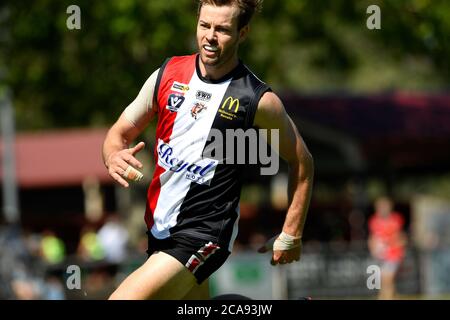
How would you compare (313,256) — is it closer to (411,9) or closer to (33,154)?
(411,9)

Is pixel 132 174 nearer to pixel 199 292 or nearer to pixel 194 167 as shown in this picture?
pixel 194 167

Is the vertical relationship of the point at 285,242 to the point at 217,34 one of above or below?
below

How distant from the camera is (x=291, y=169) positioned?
20.8 ft

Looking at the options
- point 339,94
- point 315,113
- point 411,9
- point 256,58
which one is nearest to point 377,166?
point 339,94

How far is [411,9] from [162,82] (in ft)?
48.4

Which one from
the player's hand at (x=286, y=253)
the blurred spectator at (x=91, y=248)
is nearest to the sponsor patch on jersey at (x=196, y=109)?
the player's hand at (x=286, y=253)

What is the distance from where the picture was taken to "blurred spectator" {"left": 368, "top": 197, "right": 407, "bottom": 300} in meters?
19.7

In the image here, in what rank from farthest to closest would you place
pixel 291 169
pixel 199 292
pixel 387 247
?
pixel 387 247 → pixel 199 292 → pixel 291 169

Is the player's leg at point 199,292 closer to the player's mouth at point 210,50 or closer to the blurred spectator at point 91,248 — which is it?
the player's mouth at point 210,50

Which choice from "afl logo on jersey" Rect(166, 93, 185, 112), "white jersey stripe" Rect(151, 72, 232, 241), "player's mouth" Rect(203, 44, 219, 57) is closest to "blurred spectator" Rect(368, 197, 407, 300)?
"white jersey stripe" Rect(151, 72, 232, 241)

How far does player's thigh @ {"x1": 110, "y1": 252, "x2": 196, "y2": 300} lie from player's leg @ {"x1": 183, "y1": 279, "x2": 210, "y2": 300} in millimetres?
361

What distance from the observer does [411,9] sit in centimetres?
2033

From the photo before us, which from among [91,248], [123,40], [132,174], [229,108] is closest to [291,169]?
[229,108]

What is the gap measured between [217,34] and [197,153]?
68cm
